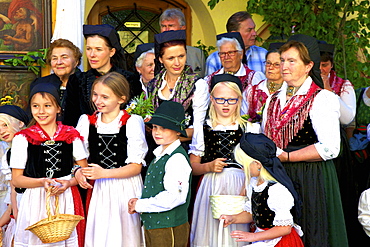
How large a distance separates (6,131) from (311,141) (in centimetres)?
257

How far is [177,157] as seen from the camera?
4.16 metres

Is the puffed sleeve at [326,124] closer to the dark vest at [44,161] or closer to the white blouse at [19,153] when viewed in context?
the dark vest at [44,161]

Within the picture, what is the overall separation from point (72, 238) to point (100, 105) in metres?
1.03

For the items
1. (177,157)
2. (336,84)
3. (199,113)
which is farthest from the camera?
(336,84)

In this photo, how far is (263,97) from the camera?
5301mm

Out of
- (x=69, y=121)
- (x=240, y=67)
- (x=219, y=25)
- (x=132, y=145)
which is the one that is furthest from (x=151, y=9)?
(x=132, y=145)

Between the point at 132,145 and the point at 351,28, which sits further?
the point at 351,28

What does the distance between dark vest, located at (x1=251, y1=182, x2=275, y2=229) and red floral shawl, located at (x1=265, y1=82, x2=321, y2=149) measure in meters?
0.53

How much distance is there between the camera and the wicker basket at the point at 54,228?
3.93 m

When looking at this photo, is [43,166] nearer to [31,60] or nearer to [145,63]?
[145,63]

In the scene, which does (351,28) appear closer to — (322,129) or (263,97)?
(263,97)

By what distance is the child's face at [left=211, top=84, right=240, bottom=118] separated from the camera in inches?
184

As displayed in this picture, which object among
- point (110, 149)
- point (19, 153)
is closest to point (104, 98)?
point (110, 149)

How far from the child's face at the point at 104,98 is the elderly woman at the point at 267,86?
4.48ft
